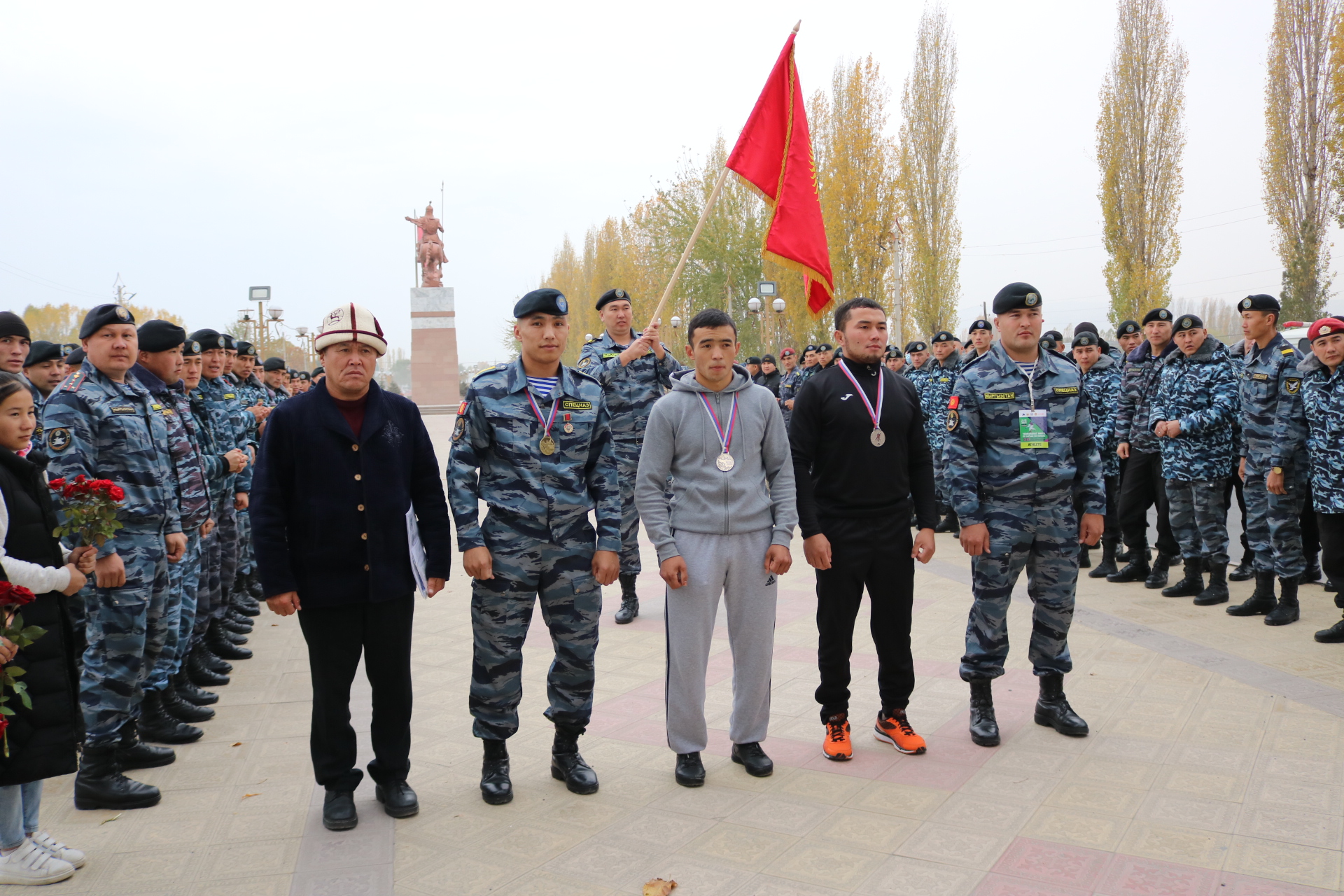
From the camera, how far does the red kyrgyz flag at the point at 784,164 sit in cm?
553

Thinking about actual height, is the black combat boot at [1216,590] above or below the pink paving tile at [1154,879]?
above

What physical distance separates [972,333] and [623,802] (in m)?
7.49

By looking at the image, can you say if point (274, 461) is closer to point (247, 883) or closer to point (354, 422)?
point (354, 422)

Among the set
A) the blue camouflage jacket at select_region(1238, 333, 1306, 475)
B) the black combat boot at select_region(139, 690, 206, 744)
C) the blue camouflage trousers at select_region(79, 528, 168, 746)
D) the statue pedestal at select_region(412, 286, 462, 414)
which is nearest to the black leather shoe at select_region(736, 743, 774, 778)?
the blue camouflage trousers at select_region(79, 528, 168, 746)

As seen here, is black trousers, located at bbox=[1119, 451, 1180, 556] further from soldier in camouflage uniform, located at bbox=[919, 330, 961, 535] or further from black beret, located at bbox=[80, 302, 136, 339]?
black beret, located at bbox=[80, 302, 136, 339]

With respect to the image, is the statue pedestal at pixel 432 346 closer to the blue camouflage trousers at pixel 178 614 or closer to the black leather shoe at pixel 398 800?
the blue camouflage trousers at pixel 178 614

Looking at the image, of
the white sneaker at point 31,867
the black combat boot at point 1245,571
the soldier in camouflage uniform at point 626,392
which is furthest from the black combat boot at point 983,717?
the black combat boot at point 1245,571

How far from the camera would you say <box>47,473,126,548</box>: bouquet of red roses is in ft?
11.2

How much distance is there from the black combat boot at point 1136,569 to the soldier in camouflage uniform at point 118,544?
715 centimetres

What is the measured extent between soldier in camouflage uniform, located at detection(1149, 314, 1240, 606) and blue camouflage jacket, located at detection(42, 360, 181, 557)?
263 inches

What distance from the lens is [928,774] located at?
4.02 meters

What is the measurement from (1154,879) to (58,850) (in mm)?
3824

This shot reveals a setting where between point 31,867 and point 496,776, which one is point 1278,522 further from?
point 31,867

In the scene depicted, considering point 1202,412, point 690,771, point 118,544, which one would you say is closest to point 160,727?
point 118,544
